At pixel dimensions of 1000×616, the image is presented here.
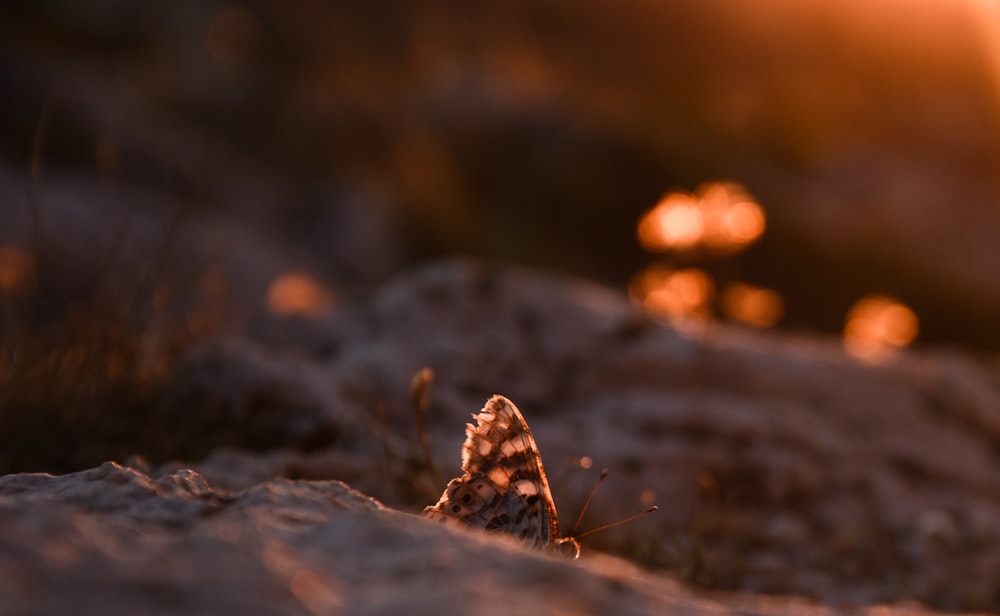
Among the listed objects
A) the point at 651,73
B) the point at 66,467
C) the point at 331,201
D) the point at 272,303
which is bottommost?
the point at 66,467

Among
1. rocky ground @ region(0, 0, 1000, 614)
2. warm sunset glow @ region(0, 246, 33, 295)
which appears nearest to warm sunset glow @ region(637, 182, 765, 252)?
rocky ground @ region(0, 0, 1000, 614)

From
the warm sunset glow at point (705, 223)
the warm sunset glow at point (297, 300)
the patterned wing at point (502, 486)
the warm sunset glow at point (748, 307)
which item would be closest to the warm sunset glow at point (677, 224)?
the warm sunset glow at point (705, 223)

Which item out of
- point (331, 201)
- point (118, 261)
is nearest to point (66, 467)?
point (118, 261)

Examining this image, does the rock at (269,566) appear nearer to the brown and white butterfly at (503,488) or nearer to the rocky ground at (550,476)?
the rocky ground at (550,476)

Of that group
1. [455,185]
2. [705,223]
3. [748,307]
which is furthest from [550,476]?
[455,185]

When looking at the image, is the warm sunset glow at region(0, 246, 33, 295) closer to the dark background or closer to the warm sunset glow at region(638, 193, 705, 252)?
the dark background

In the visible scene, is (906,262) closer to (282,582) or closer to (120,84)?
(120,84)
